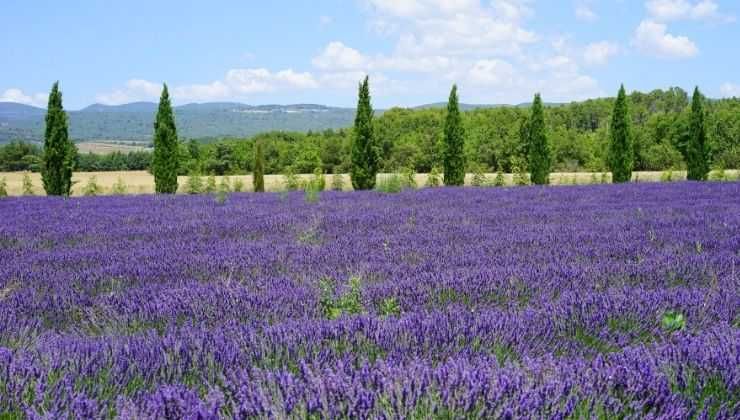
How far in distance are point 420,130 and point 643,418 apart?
74.6 meters

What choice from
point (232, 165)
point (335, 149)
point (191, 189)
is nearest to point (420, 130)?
point (335, 149)

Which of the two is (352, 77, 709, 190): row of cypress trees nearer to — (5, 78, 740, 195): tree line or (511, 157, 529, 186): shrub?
(5, 78, 740, 195): tree line

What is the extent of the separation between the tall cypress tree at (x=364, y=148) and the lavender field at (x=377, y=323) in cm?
1998

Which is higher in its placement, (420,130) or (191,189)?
(420,130)

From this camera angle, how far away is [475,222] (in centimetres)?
709

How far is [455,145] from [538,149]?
386 centimetres

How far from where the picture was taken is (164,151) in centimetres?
2528

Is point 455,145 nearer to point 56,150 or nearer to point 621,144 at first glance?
point 621,144

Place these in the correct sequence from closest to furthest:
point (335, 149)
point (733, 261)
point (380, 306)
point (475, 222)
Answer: point (380, 306)
point (733, 261)
point (475, 222)
point (335, 149)

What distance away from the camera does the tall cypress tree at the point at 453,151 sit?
90.5ft

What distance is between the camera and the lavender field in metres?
1.59

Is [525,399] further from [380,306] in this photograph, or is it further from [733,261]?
[733,261]

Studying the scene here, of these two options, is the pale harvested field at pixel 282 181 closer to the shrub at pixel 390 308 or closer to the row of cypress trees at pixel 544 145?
the row of cypress trees at pixel 544 145

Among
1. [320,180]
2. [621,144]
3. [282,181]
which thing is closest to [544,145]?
[621,144]
